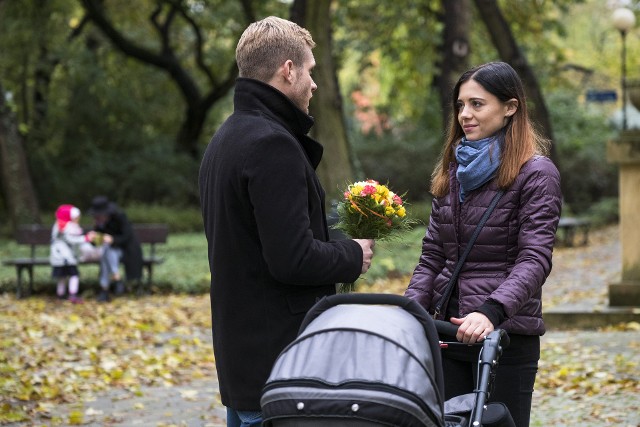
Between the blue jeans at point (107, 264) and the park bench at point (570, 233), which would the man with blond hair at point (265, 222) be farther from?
the park bench at point (570, 233)

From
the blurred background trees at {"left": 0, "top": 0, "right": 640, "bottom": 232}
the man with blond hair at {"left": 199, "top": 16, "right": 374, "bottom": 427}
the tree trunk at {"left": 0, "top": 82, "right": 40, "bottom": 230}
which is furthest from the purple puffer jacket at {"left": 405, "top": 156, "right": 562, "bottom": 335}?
the tree trunk at {"left": 0, "top": 82, "right": 40, "bottom": 230}

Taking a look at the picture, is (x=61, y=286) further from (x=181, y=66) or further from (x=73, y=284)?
(x=181, y=66)

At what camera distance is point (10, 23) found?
29688mm

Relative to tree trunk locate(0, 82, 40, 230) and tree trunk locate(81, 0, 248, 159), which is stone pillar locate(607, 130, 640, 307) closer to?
tree trunk locate(0, 82, 40, 230)

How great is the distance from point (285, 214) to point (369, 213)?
2.02 ft

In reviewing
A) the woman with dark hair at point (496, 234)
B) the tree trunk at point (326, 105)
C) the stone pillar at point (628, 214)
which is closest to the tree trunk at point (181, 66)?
the tree trunk at point (326, 105)

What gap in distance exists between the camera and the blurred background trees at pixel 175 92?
28594mm

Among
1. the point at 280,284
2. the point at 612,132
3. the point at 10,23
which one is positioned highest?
the point at 10,23

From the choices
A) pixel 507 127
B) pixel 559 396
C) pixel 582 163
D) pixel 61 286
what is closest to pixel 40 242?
pixel 61 286

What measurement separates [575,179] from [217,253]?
106 feet

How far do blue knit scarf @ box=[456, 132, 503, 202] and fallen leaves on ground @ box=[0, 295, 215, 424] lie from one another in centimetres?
472

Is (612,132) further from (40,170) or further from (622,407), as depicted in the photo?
(622,407)

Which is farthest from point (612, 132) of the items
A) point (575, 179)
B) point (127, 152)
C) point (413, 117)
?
point (127, 152)

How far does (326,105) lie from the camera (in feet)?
60.0
